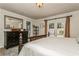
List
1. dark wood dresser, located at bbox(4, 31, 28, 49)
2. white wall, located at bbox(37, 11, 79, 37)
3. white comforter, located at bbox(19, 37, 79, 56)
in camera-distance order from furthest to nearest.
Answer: dark wood dresser, located at bbox(4, 31, 28, 49) → white wall, located at bbox(37, 11, 79, 37) → white comforter, located at bbox(19, 37, 79, 56)

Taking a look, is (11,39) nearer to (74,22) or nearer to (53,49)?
(74,22)

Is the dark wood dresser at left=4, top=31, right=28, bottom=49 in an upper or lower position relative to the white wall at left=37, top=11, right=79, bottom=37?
lower

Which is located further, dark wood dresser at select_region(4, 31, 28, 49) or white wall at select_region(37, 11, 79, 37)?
dark wood dresser at select_region(4, 31, 28, 49)

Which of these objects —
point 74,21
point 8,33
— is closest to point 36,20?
point 74,21

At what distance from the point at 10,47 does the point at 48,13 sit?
75.5 inches

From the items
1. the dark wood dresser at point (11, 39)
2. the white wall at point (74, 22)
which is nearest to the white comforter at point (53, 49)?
the white wall at point (74, 22)

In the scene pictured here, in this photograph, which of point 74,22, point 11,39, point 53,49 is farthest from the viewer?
point 11,39

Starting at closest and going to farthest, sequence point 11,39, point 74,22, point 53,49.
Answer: point 53,49 < point 74,22 < point 11,39

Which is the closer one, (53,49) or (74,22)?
(53,49)

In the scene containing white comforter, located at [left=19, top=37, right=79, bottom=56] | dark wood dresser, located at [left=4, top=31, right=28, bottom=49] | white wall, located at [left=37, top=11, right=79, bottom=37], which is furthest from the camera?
dark wood dresser, located at [left=4, top=31, right=28, bottom=49]

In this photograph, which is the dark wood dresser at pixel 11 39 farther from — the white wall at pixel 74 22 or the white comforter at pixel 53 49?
the white comforter at pixel 53 49

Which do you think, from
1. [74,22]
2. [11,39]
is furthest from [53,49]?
[11,39]

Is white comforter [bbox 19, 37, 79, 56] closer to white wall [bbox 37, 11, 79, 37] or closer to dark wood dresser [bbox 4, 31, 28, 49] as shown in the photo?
white wall [bbox 37, 11, 79, 37]

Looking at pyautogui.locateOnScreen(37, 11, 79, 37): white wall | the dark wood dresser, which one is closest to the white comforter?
pyautogui.locateOnScreen(37, 11, 79, 37): white wall
